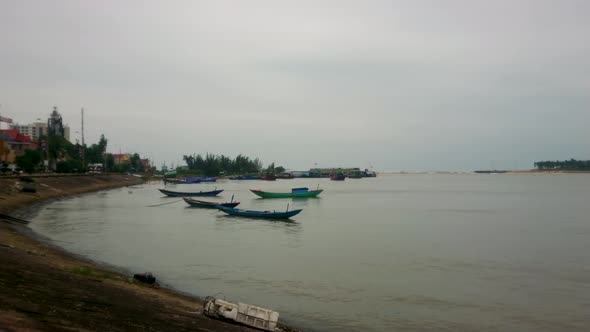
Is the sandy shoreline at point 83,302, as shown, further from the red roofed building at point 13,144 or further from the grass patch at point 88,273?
the red roofed building at point 13,144

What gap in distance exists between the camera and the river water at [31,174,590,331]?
56.5ft

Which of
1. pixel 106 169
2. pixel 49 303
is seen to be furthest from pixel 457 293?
pixel 106 169

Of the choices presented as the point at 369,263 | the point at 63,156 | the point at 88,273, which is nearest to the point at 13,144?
the point at 63,156

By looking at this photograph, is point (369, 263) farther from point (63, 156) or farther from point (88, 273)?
point (63, 156)

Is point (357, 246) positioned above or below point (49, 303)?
below

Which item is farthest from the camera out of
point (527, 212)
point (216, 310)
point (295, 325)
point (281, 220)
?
point (527, 212)

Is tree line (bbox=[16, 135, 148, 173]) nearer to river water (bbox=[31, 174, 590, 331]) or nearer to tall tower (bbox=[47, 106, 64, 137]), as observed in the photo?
tall tower (bbox=[47, 106, 64, 137])

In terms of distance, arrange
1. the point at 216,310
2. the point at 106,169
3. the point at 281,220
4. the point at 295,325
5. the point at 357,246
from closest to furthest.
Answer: the point at 216,310 < the point at 295,325 < the point at 357,246 < the point at 281,220 < the point at 106,169

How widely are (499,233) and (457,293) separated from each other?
69.5ft

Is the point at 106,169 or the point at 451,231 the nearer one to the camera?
the point at 451,231

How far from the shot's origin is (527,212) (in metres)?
55.9

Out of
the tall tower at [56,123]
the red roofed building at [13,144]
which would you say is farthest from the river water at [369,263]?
the tall tower at [56,123]

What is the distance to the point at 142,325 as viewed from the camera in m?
11.1

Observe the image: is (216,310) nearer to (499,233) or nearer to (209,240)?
(209,240)
